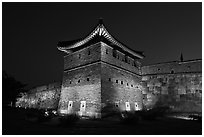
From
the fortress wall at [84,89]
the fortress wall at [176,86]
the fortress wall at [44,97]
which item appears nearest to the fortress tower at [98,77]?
the fortress wall at [84,89]

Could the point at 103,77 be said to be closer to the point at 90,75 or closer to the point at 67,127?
the point at 90,75

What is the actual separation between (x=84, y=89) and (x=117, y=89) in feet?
9.40

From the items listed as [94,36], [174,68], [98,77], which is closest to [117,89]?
[98,77]

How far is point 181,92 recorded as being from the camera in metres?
19.4

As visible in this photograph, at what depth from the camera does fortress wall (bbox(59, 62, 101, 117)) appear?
15.0 metres

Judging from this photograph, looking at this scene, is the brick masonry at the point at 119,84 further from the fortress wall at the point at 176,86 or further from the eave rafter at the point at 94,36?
the eave rafter at the point at 94,36

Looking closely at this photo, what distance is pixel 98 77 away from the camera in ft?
50.6

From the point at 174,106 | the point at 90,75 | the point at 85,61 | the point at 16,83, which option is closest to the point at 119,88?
the point at 90,75

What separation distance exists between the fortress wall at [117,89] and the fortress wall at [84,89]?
1.69 ft

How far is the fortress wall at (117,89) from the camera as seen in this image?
49.6 ft

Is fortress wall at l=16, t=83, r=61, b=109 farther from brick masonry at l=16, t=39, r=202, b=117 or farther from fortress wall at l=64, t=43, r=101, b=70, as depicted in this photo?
fortress wall at l=64, t=43, r=101, b=70

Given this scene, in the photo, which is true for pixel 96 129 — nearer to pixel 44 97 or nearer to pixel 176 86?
pixel 176 86

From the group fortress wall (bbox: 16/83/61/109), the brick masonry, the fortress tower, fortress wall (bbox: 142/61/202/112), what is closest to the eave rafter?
the fortress tower

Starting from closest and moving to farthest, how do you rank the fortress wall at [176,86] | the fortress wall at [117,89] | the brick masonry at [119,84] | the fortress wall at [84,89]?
the fortress wall at [84,89] < the fortress wall at [117,89] < the brick masonry at [119,84] < the fortress wall at [176,86]
